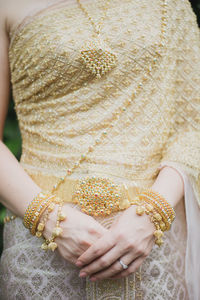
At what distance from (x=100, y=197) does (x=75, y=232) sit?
0.42 feet

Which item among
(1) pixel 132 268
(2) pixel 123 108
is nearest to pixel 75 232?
(1) pixel 132 268

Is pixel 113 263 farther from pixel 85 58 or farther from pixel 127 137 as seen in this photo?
pixel 85 58

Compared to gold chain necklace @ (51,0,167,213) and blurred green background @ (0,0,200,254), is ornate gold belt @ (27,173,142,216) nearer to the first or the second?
gold chain necklace @ (51,0,167,213)

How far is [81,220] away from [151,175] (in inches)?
12.6

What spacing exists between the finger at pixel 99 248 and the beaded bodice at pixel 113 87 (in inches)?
8.6

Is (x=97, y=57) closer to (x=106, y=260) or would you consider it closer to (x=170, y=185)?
(x=170, y=185)

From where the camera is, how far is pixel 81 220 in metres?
0.83

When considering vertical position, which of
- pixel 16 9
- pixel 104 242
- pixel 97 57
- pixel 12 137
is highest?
pixel 16 9

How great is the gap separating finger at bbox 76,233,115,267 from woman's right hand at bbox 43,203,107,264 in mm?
16

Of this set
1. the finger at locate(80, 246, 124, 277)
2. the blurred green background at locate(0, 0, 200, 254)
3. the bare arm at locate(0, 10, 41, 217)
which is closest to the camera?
the finger at locate(80, 246, 124, 277)

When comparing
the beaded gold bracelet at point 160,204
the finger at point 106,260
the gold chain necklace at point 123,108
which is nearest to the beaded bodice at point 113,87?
the gold chain necklace at point 123,108

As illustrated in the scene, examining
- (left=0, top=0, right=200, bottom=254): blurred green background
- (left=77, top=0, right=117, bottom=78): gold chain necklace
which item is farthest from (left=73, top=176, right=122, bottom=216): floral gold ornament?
(left=0, top=0, right=200, bottom=254): blurred green background

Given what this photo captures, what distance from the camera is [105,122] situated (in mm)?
1001

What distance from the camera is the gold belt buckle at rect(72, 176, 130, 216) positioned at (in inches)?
34.9
